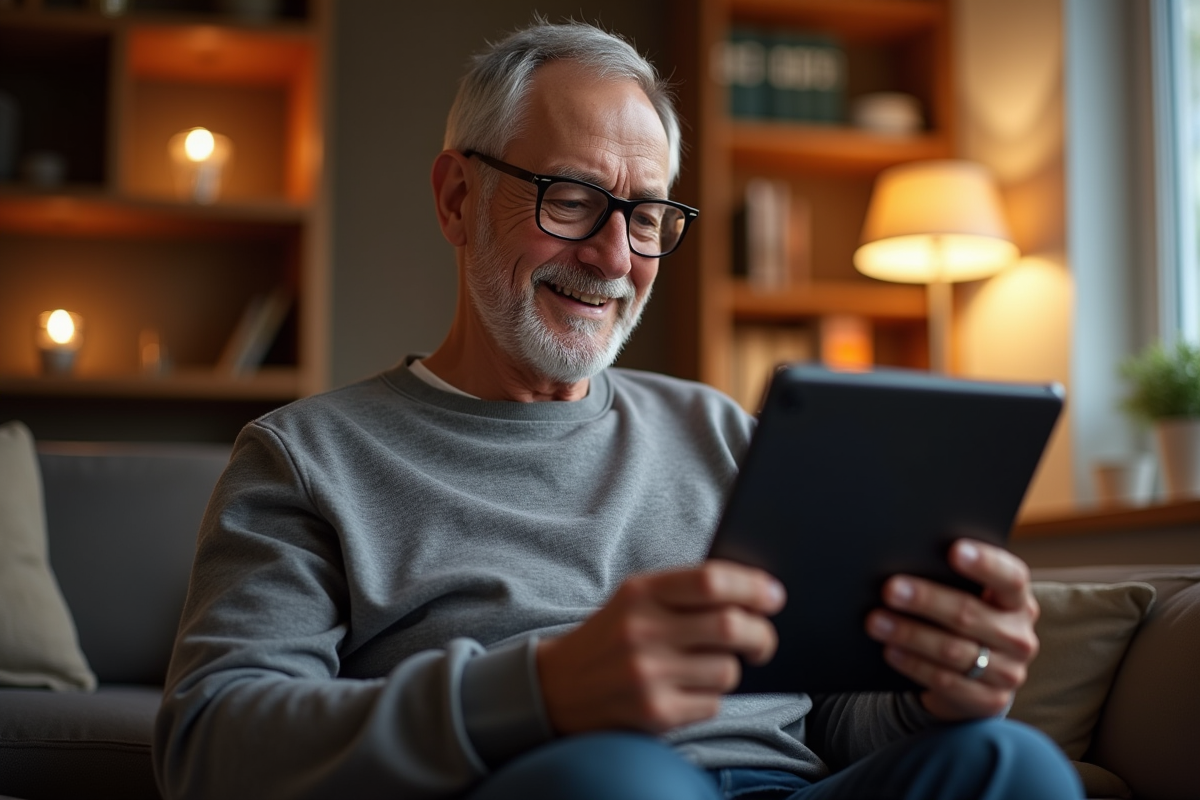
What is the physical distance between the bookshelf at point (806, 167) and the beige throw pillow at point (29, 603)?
1836 mm

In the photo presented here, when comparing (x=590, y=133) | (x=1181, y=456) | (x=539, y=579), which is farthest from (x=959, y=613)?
(x=1181, y=456)

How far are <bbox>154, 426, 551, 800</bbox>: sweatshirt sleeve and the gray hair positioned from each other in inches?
17.7

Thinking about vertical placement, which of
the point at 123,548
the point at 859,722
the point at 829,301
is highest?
the point at 829,301

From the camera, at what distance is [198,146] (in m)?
3.21

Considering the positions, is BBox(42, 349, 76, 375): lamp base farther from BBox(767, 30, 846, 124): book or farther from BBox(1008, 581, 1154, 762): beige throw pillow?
BBox(1008, 581, 1154, 762): beige throw pillow

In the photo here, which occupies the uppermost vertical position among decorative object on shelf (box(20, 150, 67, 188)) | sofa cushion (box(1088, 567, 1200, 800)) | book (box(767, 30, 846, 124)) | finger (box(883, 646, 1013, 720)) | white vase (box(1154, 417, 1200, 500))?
book (box(767, 30, 846, 124))

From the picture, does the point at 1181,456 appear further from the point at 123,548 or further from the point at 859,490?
the point at 123,548

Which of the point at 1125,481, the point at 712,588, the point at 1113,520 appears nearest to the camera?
the point at 712,588

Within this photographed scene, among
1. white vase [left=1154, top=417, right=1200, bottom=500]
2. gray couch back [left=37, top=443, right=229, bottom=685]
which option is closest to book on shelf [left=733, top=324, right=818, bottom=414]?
white vase [left=1154, top=417, right=1200, bottom=500]

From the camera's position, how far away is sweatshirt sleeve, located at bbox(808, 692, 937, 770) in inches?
43.9

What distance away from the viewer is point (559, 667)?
884mm

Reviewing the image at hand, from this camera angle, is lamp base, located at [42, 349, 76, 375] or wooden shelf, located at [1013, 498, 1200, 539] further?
lamp base, located at [42, 349, 76, 375]

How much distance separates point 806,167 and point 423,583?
2773 millimetres

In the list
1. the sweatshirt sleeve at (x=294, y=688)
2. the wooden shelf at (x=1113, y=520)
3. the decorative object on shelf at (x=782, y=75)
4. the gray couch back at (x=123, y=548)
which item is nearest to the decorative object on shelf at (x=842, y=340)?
the decorative object on shelf at (x=782, y=75)
